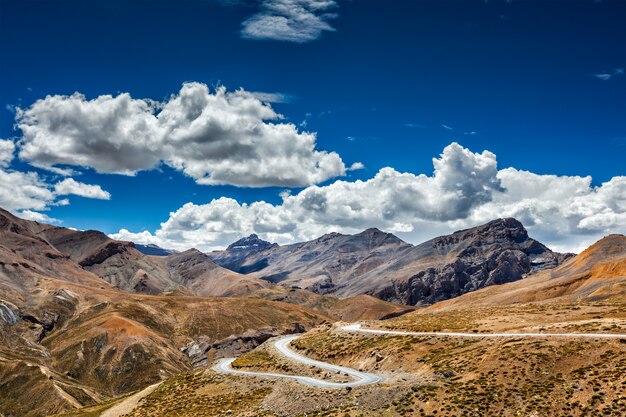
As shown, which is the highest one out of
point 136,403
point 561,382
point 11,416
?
point 561,382

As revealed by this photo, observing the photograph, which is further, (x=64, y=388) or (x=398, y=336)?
(x=64, y=388)

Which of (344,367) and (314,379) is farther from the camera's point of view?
(344,367)

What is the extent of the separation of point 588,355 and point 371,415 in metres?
25.3

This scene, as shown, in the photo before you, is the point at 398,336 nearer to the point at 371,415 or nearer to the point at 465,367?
the point at 465,367

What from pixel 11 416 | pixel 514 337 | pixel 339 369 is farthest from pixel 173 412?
pixel 11 416

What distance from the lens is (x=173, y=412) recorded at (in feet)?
216

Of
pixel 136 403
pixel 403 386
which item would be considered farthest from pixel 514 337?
pixel 136 403

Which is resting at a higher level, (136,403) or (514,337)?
(514,337)

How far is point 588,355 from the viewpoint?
176 feet

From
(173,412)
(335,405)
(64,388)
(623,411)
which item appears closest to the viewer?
(623,411)

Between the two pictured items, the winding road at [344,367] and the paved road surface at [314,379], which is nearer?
the winding road at [344,367]

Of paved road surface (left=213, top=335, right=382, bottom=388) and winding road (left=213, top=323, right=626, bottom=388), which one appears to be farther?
paved road surface (left=213, top=335, right=382, bottom=388)

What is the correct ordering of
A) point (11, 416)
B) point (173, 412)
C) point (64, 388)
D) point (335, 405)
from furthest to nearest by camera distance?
point (64, 388), point (11, 416), point (173, 412), point (335, 405)

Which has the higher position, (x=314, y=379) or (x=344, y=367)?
(x=344, y=367)
